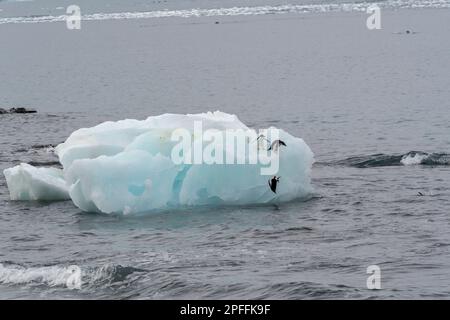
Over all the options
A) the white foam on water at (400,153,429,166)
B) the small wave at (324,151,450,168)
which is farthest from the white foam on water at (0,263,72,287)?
the white foam on water at (400,153,429,166)

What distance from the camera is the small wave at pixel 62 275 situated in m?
16.8

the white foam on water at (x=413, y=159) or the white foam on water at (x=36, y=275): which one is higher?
the white foam on water at (x=413, y=159)

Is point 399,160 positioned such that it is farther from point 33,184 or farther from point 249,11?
point 249,11

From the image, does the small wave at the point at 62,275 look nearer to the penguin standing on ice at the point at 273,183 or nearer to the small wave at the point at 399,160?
the penguin standing on ice at the point at 273,183

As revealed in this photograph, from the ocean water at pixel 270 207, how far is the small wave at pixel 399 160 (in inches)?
2.1

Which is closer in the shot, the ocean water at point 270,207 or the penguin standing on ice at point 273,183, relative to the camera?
the ocean water at point 270,207

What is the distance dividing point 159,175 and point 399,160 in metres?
8.54

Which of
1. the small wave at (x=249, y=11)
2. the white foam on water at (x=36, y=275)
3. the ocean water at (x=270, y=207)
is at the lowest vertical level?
the white foam on water at (x=36, y=275)

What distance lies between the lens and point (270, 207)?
2175cm

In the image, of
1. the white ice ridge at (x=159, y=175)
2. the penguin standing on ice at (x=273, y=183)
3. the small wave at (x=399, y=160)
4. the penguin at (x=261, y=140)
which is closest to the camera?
the white ice ridge at (x=159, y=175)

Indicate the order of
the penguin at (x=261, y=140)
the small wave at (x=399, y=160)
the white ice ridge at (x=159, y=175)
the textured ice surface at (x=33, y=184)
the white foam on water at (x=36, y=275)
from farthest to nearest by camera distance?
the small wave at (x=399, y=160) → the textured ice surface at (x=33, y=184) → the penguin at (x=261, y=140) → the white ice ridge at (x=159, y=175) → the white foam on water at (x=36, y=275)

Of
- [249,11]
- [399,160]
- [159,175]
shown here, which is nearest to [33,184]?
[159,175]

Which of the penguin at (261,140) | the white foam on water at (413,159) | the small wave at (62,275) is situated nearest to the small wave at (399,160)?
the white foam on water at (413,159)
